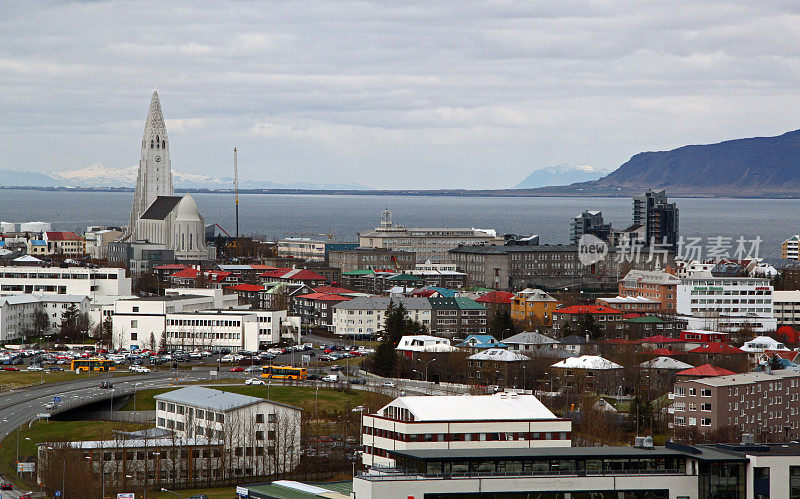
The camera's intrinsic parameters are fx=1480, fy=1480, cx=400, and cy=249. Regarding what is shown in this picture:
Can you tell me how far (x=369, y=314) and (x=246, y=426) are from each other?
1292 inches

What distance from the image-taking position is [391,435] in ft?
119

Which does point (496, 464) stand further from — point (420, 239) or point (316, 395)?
point (420, 239)

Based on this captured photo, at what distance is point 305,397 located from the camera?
171 ft

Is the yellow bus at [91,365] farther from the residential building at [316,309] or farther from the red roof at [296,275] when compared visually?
the red roof at [296,275]

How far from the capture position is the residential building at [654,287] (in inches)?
3236

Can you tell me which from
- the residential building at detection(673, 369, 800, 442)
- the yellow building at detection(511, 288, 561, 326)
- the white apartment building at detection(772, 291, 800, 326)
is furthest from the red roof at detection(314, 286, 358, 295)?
the residential building at detection(673, 369, 800, 442)

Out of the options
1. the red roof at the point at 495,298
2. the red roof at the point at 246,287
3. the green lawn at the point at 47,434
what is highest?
the red roof at the point at 246,287

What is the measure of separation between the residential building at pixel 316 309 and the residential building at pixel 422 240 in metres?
38.9

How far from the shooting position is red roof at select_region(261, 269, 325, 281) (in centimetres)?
9212

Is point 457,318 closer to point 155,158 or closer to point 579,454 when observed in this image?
point 579,454

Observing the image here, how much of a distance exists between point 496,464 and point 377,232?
98.1m

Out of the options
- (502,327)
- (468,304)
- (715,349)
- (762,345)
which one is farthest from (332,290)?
(762,345)

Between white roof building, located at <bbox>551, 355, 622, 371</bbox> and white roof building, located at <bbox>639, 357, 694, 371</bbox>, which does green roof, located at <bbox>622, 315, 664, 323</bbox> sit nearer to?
white roof building, located at <bbox>639, 357, 694, 371</bbox>

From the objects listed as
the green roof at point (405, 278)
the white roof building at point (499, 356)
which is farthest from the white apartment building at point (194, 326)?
the green roof at point (405, 278)
